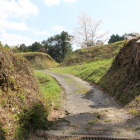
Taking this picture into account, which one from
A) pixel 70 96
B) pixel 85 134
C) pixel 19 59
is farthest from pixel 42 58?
pixel 85 134

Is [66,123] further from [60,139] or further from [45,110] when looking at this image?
[60,139]

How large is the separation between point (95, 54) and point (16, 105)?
2348cm

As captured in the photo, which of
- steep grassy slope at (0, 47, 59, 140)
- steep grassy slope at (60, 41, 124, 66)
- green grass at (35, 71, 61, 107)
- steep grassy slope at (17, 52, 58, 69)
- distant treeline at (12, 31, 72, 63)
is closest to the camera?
steep grassy slope at (0, 47, 59, 140)

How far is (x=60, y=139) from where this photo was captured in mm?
3994

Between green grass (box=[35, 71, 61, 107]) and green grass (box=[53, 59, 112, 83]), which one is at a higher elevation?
green grass (box=[53, 59, 112, 83])

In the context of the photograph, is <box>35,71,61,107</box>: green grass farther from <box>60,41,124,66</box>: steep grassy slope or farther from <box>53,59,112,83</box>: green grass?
<box>60,41,124,66</box>: steep grassy slope

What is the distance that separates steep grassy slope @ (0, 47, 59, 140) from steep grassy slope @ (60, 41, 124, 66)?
19.3 meters

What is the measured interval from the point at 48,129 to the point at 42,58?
3321 centimetres

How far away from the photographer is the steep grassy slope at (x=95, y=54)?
2472 centimetres

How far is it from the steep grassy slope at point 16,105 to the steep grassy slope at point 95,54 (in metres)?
19.3

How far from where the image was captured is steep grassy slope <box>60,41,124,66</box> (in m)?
24.7

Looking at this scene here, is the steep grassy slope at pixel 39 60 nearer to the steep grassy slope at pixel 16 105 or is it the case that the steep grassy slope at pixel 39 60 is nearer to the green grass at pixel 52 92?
the green grass at pixel 52 92

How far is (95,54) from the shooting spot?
27.0 meters

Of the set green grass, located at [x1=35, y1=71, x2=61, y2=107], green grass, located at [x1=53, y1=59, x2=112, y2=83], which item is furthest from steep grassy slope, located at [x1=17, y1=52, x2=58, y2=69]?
green grass, located at [x1=35, y1=71, x2=61, y2=107]
